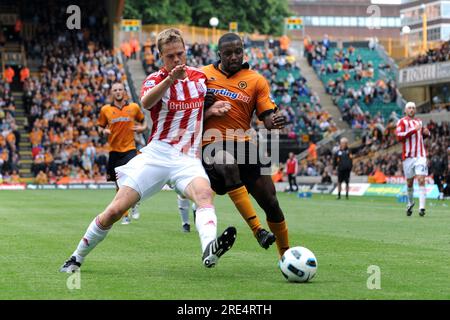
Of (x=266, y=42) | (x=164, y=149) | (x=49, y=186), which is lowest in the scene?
(x=49, y=186)

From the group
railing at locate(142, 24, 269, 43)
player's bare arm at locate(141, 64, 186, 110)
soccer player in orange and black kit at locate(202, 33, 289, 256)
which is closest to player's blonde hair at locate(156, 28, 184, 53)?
player's bare arm at locate(141, 64, 186, 110)

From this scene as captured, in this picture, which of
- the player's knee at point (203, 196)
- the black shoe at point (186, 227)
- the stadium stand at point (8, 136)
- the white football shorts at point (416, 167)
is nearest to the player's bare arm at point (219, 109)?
the player's knee at point (203, 196)

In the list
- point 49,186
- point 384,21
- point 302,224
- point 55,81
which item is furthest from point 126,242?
point 384,21

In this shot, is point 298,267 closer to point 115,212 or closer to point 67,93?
point 115,212

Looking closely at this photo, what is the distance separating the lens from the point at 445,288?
881cm

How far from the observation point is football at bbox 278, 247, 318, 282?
9.22m

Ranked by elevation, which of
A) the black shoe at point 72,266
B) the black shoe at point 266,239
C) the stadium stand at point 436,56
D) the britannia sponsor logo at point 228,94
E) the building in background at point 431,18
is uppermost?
the building in background at point 431,18

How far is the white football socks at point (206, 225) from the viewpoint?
9016 mm

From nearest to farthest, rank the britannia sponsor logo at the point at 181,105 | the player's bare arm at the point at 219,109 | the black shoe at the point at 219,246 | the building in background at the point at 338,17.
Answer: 1. the black shoe at the point at 219,246
2. the britannia sponsor logo at the point at 181,105
3. the player's bare arm at the point at 219,109
4. the building in background at the point at 338,17

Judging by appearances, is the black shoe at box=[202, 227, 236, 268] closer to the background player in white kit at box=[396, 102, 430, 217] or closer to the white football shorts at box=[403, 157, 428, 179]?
the background player in white kit at box=[396, 102, 430, 217]

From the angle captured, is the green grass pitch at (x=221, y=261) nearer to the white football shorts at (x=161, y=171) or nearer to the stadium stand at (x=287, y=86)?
the white football shorts at (x=161, y=171)

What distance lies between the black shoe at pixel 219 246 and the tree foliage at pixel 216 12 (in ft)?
215

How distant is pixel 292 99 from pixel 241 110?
43.8 metres
